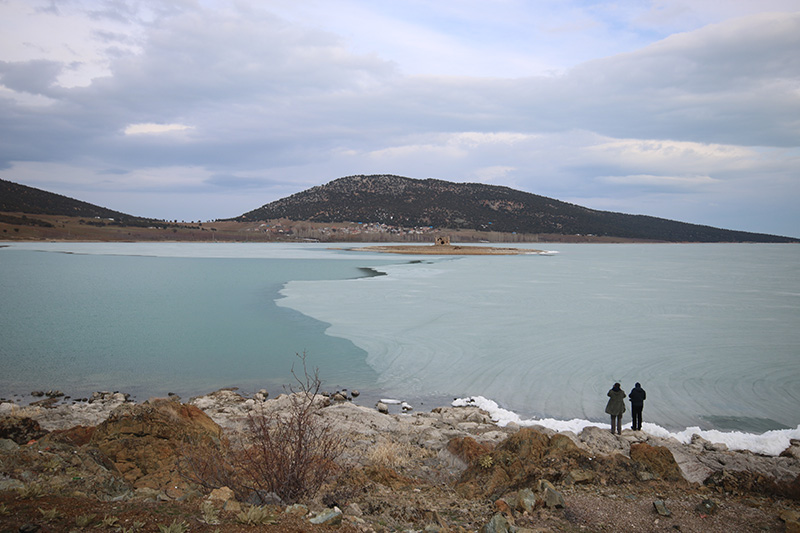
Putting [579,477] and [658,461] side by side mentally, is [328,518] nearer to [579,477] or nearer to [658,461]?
[579,477]

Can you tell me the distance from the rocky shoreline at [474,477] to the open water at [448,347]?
6.92 feet

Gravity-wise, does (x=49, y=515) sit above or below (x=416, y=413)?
above

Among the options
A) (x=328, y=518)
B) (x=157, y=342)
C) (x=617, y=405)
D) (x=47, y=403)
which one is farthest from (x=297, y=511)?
(x=157, y=342)

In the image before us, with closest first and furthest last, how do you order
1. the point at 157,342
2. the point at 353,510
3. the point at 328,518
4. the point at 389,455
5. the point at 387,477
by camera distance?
the point at 328,518 < the point at 353,510 < the point at 387,477 < the point at 389,455 < the point at 157,342

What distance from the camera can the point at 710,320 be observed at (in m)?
18.7

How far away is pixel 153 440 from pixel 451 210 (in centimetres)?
14345

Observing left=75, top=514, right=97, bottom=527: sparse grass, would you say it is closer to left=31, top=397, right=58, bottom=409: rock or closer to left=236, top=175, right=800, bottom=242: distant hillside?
left=31, top=397, right=58, bottom=409: rock

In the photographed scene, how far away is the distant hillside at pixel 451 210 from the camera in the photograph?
143875 mm

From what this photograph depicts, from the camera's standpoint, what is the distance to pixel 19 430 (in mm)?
6109

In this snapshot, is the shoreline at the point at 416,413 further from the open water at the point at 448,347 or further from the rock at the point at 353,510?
the rock at the point at 353,510

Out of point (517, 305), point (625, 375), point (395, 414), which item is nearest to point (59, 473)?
point (395, 414)

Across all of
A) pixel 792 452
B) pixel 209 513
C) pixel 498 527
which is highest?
pixel 209 513

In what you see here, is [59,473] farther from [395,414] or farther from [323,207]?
[323,207]

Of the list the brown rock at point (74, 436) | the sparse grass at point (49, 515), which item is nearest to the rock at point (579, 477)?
the sparse grass at point (49, 515)
